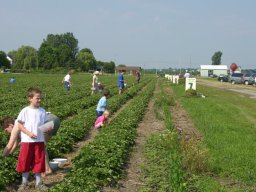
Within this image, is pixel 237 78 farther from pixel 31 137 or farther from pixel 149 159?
pixel 31 137

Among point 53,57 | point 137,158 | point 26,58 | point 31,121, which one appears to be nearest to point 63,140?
point 137,158

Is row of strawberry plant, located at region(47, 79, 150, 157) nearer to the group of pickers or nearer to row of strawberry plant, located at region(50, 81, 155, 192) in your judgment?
row of strawberry plant, located at region(50, 81, 155, 192)

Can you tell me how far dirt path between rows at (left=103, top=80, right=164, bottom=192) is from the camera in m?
7.78

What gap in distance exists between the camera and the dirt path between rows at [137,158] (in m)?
7.78

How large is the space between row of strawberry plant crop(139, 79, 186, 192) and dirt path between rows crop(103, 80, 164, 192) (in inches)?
5.3

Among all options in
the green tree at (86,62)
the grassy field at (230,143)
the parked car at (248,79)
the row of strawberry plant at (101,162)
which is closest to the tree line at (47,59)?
the green tree at (86,62)

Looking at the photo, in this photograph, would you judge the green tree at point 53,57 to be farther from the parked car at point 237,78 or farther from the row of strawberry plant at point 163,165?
the row of strawberry plant at point 163,165

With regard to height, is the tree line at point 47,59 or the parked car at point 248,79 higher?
the tree line at point 47,59

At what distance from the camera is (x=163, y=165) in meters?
9.12

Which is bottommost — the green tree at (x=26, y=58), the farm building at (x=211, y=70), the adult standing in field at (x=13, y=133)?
the farm building at (x=211, y=70)

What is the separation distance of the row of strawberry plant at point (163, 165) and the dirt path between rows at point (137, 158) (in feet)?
0.44

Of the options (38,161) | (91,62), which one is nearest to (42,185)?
(38,161)

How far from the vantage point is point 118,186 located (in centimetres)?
774

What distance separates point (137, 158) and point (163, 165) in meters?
1.10
